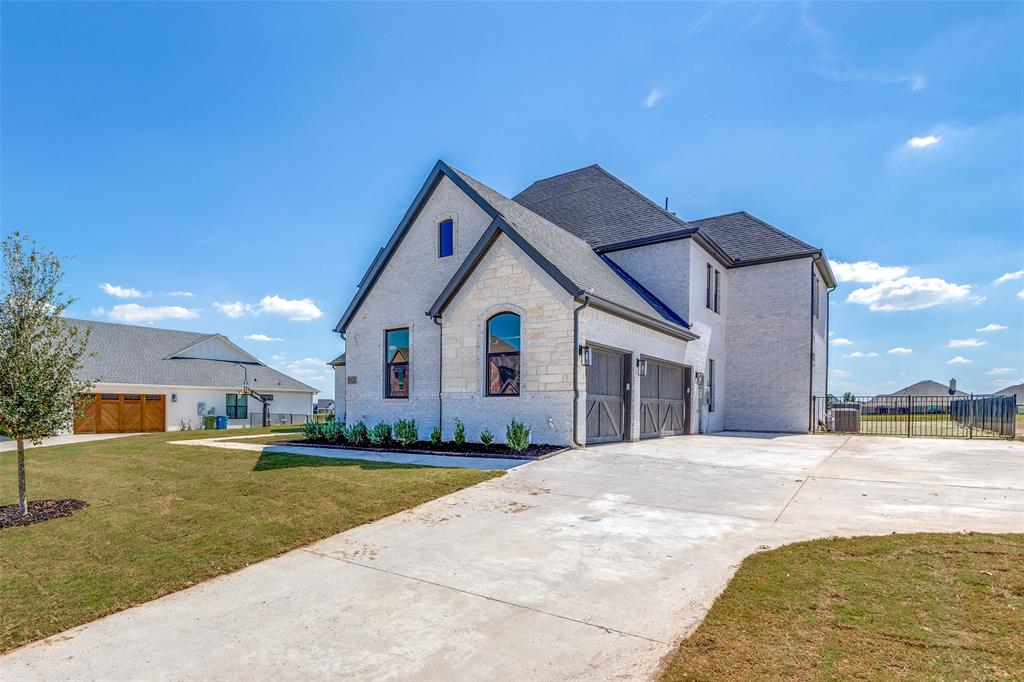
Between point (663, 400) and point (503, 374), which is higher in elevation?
point (503, 374)

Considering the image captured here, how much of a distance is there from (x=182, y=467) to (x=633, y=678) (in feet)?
40.0

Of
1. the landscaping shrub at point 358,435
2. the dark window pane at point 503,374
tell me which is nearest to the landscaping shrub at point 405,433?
the landscaping shrub at point 358,435

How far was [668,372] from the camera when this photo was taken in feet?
61.0

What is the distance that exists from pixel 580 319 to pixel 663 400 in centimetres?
664

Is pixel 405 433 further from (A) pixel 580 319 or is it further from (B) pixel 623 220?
(B) pixel 623 220

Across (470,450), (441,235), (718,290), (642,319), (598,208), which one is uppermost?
(598,208)

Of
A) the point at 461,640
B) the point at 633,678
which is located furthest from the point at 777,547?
the point at 461,640

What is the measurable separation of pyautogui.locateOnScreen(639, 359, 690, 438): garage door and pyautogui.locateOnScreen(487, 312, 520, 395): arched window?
4.80 m

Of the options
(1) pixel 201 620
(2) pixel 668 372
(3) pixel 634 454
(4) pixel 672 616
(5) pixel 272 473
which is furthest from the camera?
(2) pixel 668 372

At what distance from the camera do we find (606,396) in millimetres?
14820

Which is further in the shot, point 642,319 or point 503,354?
point 642,319

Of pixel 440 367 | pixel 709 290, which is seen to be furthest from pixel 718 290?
pixel 440 367

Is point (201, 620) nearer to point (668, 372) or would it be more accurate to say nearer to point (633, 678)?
point (633, 678)

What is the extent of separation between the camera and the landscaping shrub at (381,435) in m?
15.3
